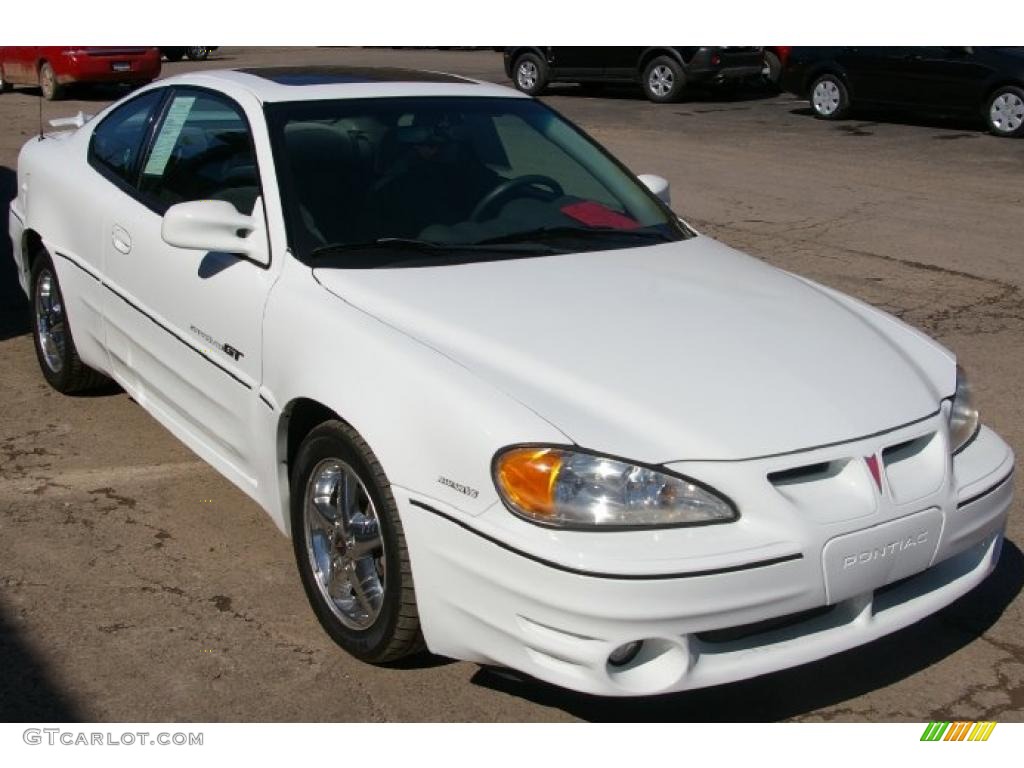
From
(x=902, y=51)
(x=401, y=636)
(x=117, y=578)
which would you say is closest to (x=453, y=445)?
(x=401, y=636)

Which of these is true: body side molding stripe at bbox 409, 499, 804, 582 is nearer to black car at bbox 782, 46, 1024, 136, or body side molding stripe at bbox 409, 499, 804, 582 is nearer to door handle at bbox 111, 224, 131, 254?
door handle at bbox 111, 224, 131, 254

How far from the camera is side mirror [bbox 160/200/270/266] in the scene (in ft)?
13.7

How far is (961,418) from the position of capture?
3879mm

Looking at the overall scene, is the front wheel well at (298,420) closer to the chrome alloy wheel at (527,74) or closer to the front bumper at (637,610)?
the front bumper at (637,610)

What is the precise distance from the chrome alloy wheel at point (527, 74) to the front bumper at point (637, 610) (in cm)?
1896

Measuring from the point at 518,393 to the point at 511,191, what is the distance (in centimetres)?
142

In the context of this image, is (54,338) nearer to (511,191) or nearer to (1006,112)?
(511,191)

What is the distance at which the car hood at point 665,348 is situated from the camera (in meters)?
3.34

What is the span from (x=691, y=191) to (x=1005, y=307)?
4.70 metres

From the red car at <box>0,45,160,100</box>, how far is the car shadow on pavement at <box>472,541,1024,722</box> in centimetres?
1856

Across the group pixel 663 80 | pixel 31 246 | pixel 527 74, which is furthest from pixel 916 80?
pixel 31 246

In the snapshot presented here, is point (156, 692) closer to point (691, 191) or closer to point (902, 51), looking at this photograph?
point (691, 191)

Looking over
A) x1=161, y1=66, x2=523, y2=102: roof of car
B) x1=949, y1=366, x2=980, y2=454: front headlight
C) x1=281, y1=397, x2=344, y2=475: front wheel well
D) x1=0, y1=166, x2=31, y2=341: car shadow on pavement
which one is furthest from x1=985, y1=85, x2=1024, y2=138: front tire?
x1=281, y1=397, x2=344, y2=475: front wheel well

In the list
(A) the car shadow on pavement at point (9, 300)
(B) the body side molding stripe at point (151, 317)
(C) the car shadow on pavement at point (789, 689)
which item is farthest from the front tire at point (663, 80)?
(C) the car shadow on pavement at point (789, 689)
